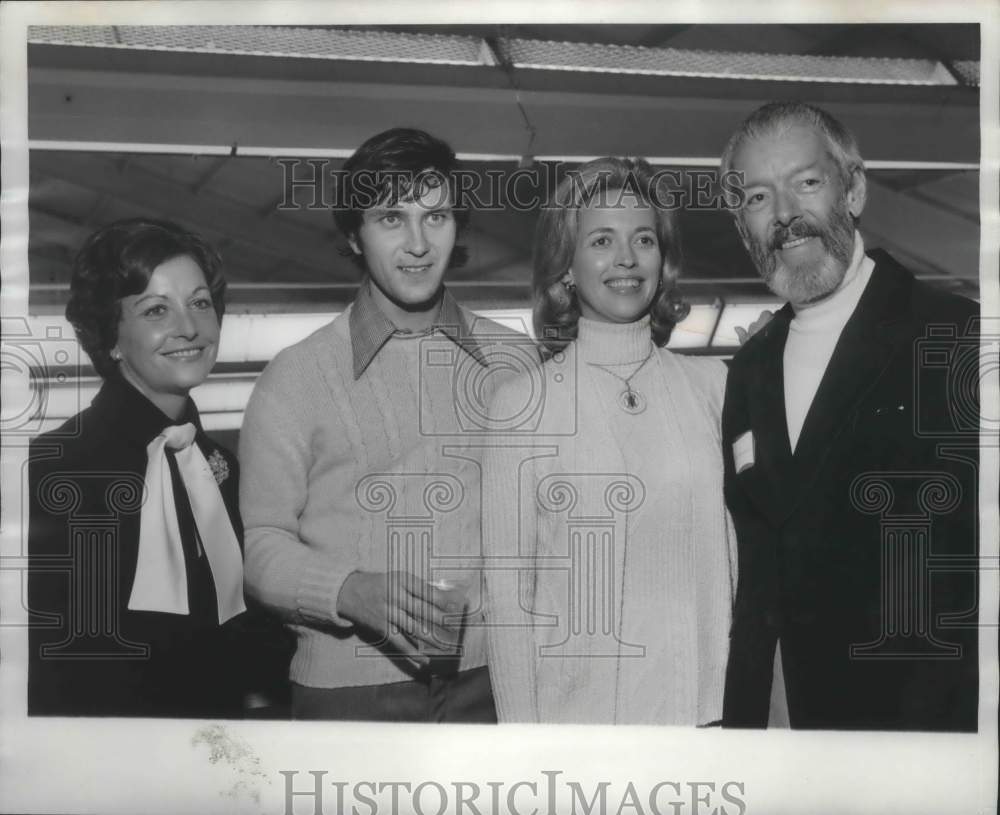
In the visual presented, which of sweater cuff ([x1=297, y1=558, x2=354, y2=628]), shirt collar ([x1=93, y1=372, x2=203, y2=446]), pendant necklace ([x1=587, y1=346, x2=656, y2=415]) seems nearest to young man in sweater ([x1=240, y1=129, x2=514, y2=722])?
sweater cuff ([x1=297, y1=558, x2=354, y2=628])

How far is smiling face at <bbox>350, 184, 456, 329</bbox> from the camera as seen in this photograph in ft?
9.47

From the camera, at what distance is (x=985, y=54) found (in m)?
2.91

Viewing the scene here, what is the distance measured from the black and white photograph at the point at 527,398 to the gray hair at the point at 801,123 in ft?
0.03

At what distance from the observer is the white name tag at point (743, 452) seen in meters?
2.81

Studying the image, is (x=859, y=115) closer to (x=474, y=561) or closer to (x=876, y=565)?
(x=876, y=565)

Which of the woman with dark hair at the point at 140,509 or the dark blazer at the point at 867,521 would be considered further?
the woman with dark hair at the point at 140,509

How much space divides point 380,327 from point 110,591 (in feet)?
3.35

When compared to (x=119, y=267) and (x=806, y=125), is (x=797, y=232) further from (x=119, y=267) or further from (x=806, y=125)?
(x=119, y=267)

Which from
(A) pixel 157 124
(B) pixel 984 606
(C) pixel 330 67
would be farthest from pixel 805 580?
(A) pixel 157 124

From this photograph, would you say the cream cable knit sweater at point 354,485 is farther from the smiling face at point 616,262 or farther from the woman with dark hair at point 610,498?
the smiling face at point 616,262

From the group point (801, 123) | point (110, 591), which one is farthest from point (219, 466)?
point (801, 123)

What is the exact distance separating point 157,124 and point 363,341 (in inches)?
31.9

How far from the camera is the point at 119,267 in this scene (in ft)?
9.70

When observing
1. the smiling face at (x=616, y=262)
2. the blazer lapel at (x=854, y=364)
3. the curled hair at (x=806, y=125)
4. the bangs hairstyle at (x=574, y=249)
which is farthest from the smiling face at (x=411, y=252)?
the blazer lapel at (x=854, y=364)
